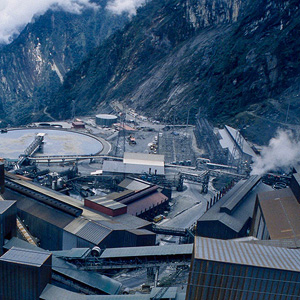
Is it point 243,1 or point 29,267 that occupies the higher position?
point 243,1

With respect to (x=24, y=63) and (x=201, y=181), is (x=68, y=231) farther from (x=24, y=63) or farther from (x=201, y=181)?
(x=24, y=63)

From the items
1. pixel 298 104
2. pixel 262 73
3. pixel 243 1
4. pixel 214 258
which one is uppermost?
pixel 243 1

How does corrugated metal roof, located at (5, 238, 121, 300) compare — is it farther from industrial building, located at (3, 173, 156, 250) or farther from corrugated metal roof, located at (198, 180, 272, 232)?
corrugated metal roof, located at (198, 180, 272, 232)

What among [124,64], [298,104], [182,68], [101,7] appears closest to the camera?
[298,104]

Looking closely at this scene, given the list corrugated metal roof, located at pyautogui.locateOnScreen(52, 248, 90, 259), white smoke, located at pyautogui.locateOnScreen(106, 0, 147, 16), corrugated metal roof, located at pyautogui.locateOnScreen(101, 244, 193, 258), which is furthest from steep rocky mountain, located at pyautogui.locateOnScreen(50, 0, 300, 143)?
white smoke, located at pyautogui.locateOnScreen(106, 0, 147, 16)

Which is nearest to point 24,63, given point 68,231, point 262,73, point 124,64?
point 124,64

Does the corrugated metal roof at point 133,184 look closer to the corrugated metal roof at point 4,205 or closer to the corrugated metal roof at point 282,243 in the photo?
the corrugated metal roof at point 4,205
